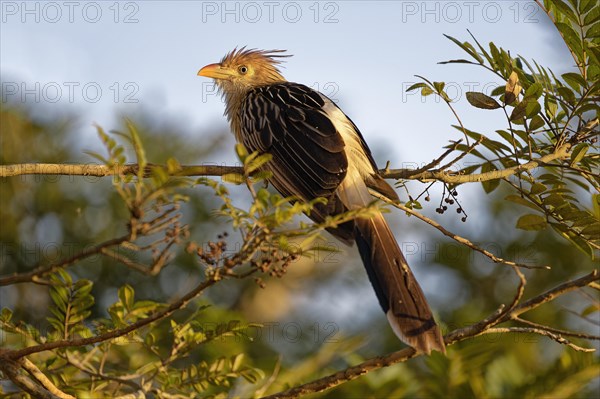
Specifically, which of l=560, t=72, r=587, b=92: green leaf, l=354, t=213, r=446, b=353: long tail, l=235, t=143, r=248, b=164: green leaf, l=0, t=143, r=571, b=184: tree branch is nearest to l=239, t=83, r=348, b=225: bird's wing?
l=354, t=213, r=446, b=353: long tail

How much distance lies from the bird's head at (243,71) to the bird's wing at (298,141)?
769 mm

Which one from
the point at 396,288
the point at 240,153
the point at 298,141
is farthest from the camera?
the point at 298,141

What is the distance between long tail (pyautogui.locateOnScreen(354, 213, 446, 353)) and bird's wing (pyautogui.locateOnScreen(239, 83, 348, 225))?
0.22 meters

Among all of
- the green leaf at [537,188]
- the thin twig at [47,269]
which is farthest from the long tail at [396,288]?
the thin twig at [47,269]

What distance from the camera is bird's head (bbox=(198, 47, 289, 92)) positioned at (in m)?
5.97

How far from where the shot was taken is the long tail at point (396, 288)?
10.6 feet

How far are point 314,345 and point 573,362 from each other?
2.34 m

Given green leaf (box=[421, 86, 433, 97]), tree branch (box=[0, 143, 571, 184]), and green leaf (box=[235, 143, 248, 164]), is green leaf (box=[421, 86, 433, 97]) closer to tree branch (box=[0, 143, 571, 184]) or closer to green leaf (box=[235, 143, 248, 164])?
tree branch (box=[0, 143, 571, 184])

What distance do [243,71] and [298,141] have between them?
1.90 m

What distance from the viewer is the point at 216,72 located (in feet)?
Result: 19.6

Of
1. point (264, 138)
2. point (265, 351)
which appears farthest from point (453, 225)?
point (264, 138)

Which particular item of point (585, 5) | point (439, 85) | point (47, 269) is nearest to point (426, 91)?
point (439, 85)

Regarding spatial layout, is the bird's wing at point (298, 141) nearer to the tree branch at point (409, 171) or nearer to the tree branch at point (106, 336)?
the tree branch at point (409, 171)

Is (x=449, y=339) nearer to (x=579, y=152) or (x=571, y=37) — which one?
(x=579, y=152)
